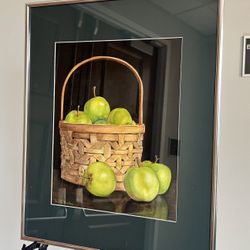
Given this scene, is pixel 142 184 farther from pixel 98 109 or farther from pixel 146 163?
pixel 98 109

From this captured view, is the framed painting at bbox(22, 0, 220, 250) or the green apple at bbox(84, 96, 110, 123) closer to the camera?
the framed painting at bbox(22, 0, 220, 250)

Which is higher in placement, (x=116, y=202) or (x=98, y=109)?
(x=98, y=109)

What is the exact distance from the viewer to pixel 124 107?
1.17 meters

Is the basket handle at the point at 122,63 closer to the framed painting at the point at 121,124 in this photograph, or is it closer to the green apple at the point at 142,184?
the framed painting at the point at 121,124

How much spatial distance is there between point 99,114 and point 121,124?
8 centimetres

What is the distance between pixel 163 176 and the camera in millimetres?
1117

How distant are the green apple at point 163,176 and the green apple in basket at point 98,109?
233 mm

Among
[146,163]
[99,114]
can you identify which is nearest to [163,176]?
[146,163]

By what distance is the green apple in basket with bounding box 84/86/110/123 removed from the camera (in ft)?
3.91

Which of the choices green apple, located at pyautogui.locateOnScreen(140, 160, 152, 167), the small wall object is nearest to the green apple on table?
green apple, located at pyautogui.locateOnScreen(140, 160, 152, 167)

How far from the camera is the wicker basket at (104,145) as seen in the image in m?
1.16

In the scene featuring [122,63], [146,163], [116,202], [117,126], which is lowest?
[116,202]

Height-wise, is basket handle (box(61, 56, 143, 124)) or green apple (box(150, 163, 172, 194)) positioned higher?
basket handle (box(61, 56, 143, 124))

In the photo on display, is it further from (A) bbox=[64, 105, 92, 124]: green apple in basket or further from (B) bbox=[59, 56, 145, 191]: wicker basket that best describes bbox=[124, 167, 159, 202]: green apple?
(A) bbox=[64, 105, 92, 124]: green apple in basket
